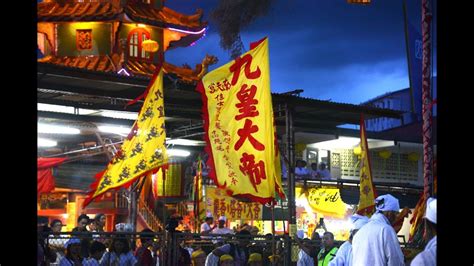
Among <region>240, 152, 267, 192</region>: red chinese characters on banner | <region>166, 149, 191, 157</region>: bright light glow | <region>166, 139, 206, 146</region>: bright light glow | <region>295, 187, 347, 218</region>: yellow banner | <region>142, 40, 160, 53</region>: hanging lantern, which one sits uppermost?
<region>142, 40, 160, 53</region>: hanging lantern

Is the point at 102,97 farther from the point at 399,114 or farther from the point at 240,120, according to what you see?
the point at 399,114

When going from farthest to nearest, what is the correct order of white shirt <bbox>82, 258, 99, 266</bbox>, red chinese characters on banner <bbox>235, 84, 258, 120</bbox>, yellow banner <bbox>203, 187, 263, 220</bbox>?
yellow banner <bbox>203, 187, 263, 220</bbox> < white shirt <bbox>82, 258, 99, 266</bbox> < red chinese characters on banner <bbox>235, 84, 258, 120</bbox>

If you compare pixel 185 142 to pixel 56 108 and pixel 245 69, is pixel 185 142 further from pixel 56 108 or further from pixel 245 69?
pixel 245 69

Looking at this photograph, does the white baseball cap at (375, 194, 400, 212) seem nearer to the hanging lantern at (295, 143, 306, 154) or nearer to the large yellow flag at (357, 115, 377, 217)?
Result: the large yellow flag at (357, 115, 377, 217)

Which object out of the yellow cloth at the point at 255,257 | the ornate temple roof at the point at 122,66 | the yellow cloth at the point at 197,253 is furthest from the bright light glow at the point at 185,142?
the yellow cloth at the point at 255,257

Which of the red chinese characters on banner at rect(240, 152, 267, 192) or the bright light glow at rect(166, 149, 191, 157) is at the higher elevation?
the bright light glow at rect(166, 149, 191, 157)

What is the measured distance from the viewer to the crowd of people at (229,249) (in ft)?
21.8

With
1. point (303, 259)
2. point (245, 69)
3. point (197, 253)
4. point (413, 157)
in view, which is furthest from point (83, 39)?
point (245, 69)

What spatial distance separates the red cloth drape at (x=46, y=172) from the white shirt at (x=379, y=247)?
13.7 m

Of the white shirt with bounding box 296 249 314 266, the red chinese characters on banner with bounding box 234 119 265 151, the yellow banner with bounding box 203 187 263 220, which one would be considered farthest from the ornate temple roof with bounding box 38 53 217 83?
the red chinese characters on banner with bounding box 234 119 265 151

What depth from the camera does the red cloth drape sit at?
19.1 m

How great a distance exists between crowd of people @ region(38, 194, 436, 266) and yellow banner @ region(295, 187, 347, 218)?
19.6 ft

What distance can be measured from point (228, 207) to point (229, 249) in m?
6.59
